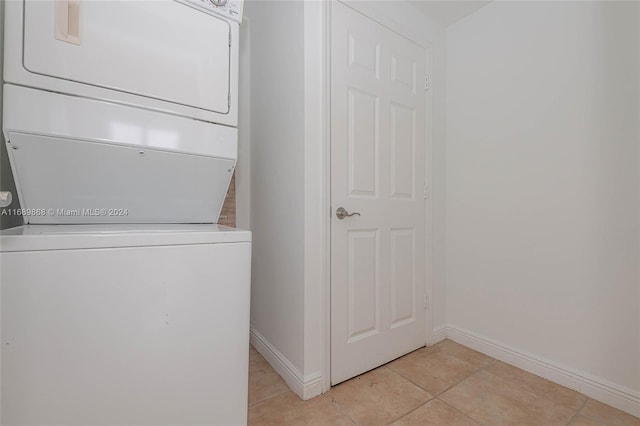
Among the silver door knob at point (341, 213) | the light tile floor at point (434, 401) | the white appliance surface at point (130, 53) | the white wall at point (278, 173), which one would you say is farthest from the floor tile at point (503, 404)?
the white appliance surface at point (130, 53)

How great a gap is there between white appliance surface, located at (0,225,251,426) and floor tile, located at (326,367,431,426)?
2.03ft

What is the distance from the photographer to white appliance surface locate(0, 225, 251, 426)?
2.27 ft

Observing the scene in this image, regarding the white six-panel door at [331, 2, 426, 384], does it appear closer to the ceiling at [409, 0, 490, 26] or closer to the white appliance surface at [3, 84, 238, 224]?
the ceiling at [409, 0, 490, 26]

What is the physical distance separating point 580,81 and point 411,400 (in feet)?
6.21

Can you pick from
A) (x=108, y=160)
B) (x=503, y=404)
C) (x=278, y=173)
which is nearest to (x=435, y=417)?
(x=503, y=404)

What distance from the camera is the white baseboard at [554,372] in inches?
52.5

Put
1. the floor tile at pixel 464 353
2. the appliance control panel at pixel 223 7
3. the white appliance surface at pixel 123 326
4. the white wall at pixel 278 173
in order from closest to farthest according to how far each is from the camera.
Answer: the white appliance surface at pixel 123 326, the appliance control panel at pixel 223 7, the white wall at pixel 278 173, the floor tile at pixel 464 353

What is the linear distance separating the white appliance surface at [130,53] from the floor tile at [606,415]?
2.09m

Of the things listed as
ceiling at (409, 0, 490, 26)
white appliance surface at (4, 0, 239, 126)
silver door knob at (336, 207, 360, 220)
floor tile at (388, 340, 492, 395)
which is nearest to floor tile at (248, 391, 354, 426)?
floor tile at (388, 340, 492, 395)

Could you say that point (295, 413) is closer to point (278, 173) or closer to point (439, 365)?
point (439, 365)

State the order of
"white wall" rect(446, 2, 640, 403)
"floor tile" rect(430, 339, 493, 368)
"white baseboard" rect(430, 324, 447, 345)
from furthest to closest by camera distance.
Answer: "white baseboard" rect(430, 324, 447, 345), "floor tile" rect(430, 339, 493, 368), "white wall" rect(446, 2, 640, 403)

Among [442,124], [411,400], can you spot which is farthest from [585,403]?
[442,124]

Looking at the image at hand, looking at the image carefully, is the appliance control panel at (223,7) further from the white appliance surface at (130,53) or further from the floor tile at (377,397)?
the floor tile at (377,397)

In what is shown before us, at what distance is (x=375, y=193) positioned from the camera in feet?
5.59
